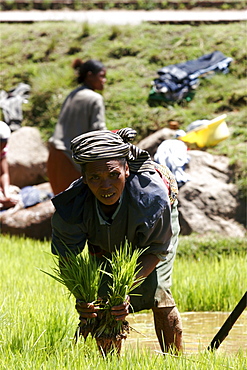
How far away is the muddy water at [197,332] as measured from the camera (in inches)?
190

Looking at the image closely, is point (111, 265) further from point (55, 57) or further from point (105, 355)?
point (55, 57)

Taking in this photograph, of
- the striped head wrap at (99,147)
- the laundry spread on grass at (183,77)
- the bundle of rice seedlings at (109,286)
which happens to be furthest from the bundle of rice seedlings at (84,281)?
the laundry spread on grass at (183,77)

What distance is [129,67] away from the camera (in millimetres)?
14180

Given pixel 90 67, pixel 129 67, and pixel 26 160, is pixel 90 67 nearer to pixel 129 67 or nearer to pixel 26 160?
pixel 26 160

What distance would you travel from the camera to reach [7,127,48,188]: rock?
471 inches

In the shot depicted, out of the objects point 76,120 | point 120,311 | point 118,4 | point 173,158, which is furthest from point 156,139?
point 118,4

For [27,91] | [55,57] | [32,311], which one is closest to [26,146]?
[27,91]

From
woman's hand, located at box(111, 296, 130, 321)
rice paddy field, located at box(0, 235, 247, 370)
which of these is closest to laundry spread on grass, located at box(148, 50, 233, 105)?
rice paddy field, located at box(0, 235, 247, 370)

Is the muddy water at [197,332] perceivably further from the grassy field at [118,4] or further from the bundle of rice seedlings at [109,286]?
the grassy field at [118,4]

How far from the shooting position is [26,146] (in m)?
12.3

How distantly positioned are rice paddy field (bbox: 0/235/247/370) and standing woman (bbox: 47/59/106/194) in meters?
0.87

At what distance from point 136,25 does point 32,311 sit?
470 inches

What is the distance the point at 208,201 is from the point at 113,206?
5862 millimetres

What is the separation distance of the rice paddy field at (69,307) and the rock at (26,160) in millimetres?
3438
